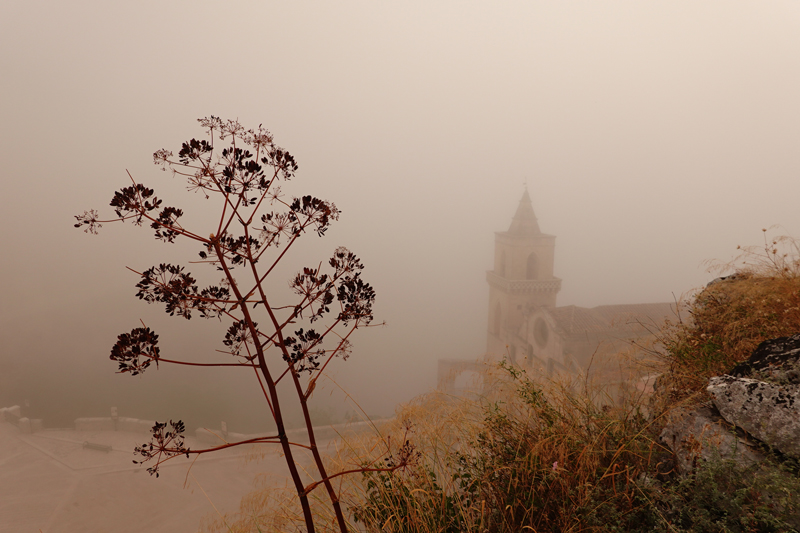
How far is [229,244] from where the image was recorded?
115 centimetres

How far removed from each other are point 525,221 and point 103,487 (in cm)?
2500

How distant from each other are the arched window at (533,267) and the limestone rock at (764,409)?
26546 mm

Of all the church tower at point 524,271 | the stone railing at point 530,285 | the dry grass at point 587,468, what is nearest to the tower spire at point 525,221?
the church tower at point 524,271

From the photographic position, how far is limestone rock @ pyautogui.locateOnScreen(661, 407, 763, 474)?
2090mm

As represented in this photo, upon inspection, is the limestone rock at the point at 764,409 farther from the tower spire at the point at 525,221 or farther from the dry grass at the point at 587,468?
the tower spire at the point at 525,221

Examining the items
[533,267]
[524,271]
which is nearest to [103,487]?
[524,271]

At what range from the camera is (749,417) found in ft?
6.96

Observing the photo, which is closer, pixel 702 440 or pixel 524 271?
pixel 702 440

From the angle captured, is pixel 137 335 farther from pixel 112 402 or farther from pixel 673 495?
pixel 112 402

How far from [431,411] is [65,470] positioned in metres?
20.3

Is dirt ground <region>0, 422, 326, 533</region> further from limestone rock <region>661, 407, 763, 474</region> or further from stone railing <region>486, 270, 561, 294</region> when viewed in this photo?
stone railing <region>486, 270, 561, 294</region>

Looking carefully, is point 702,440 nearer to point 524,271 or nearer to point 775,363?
point 775,363

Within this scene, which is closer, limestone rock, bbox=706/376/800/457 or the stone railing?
limestone rock, bbox=706/376/800/457

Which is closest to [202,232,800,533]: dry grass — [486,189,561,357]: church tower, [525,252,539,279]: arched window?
[486,189,561,357]: church tower
